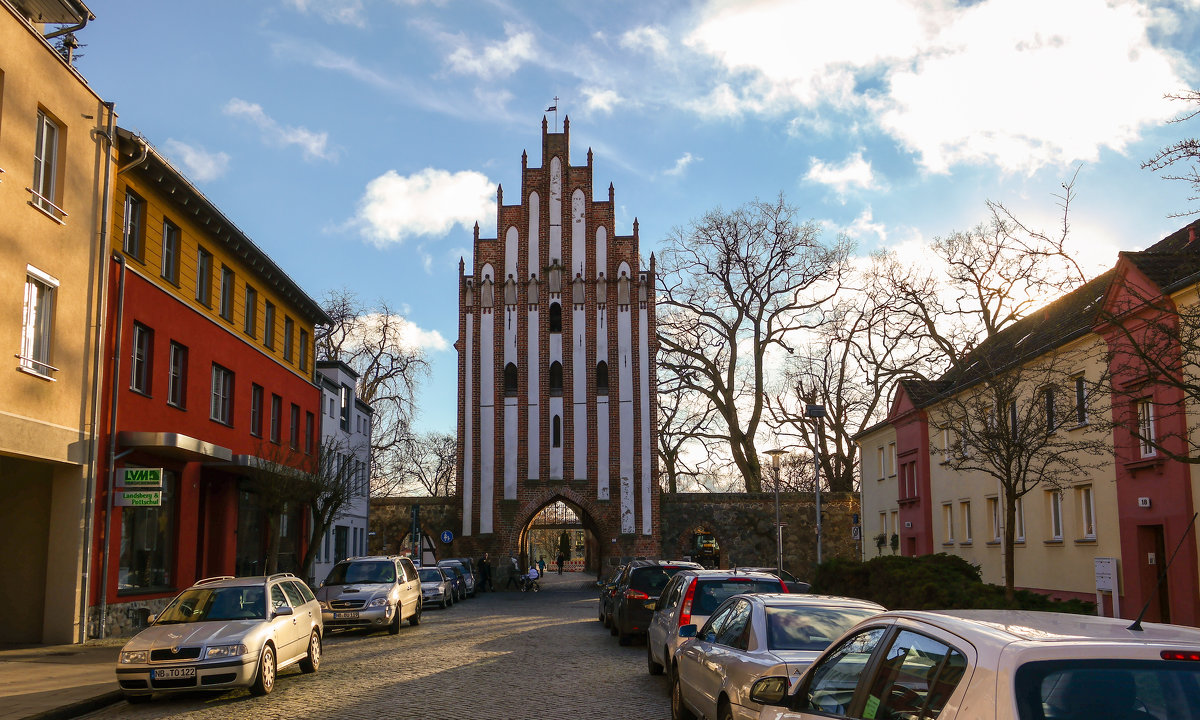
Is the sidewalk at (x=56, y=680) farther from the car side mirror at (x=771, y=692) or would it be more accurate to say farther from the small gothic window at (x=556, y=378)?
the small gothic window at (x=556, y=378)

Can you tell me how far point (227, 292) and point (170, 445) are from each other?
7616 millimetres

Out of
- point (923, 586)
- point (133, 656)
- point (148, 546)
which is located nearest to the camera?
point (133, 656)

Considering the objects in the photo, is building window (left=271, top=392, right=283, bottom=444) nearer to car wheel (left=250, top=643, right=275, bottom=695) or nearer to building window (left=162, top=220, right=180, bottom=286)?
building window (left=162, top=220, right=180, bottom=286)

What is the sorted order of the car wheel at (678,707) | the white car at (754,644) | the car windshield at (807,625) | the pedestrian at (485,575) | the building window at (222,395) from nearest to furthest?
the white car at (754,644)
the car windshield at (807,625)
the car wheel at (678,707)
the building window at (222,395)
the pedestrian at (485,575)

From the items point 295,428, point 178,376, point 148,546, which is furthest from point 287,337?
point 148,546

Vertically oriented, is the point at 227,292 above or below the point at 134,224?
below

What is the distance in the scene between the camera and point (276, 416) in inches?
1232

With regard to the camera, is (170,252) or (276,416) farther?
(276,416)

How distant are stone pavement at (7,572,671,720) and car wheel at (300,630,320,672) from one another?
16 centimetres

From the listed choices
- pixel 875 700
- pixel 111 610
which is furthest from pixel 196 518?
pixel 875 700

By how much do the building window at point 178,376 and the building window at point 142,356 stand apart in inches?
45.1

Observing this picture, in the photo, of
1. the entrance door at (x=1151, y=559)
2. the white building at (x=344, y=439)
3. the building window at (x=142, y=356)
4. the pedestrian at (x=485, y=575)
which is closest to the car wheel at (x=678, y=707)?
the entrance door at (x=1151, y=559)

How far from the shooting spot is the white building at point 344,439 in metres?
38.2

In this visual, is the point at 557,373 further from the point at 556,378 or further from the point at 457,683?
the point at 457,683
